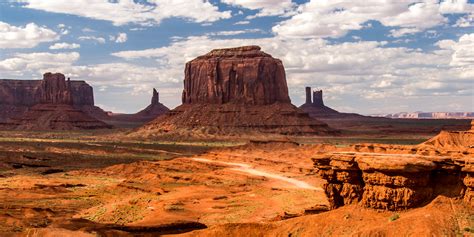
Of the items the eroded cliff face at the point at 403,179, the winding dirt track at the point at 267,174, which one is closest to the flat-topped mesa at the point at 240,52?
the winding dirt track at the point at 267,174

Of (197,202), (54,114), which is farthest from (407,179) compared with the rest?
(54,114)

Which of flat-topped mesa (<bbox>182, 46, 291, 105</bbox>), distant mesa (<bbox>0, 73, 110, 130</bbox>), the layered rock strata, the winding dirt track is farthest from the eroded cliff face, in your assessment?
distant mesa (<bbox>0, 73, 110, 130</bbox>)

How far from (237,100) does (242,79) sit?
6139 millimetres

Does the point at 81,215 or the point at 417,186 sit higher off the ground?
the point at 417,186

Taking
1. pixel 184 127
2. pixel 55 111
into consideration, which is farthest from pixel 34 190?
pixel 55 111

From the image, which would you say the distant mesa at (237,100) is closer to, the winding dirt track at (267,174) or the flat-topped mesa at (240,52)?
the flat-topped mesa at (240,52)

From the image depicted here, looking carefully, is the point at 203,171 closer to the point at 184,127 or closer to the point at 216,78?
the point at 184,127

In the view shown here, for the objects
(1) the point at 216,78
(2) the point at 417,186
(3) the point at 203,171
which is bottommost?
(3) the point at 203,171

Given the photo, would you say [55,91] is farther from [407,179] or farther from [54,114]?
[407,179]

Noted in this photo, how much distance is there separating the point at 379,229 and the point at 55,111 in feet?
554

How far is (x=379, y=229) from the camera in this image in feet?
61.9

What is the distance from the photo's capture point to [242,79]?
483ft

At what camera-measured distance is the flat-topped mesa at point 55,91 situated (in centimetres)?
17738

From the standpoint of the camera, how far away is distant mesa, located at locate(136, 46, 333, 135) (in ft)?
452
